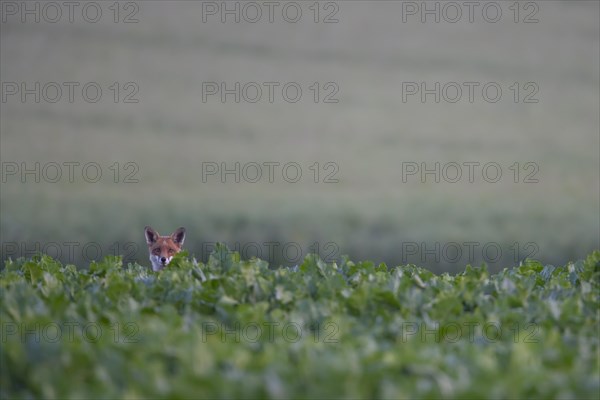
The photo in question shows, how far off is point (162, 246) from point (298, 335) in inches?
291

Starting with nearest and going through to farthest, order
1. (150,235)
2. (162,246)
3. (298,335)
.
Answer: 1. (298,335)
2. (162,246)
3. (150,235)

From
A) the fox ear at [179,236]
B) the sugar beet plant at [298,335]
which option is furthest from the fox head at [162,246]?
the sugar beet plant at [298,335]

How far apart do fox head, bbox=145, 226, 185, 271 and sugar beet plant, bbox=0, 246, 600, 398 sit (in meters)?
4.87

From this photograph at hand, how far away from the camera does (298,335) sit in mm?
3561

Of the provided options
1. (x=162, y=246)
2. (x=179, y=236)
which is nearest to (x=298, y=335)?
(x=162, y=246)

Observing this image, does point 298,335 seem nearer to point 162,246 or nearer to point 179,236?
point 162,246

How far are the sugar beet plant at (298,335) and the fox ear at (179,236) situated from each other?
534 centimetres

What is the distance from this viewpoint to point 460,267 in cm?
1224

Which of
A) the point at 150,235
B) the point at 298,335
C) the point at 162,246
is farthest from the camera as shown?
the point at 150,235

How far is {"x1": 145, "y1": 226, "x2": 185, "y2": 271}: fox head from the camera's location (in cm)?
1056

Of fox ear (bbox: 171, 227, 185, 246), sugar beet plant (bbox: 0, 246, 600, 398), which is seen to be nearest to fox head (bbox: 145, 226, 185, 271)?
fox ear (bbox: 171, 227, 185, 246)

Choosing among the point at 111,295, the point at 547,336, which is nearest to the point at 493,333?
the point at 547,336

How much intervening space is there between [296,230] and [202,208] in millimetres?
1401

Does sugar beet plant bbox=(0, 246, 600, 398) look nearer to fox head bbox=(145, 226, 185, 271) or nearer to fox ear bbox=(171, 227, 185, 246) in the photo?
fox head bbox=(145, 226, 185, 271)
